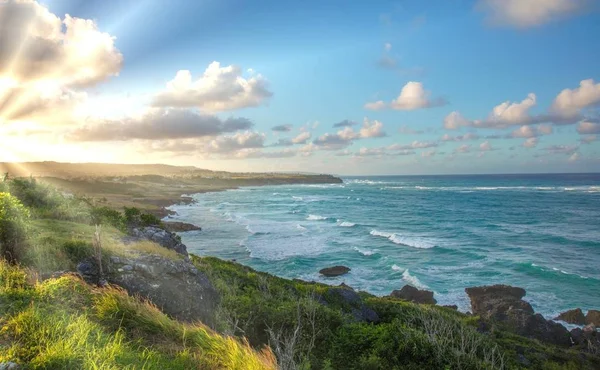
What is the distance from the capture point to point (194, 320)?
991 centimetres

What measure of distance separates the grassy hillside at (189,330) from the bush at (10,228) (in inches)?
1.0

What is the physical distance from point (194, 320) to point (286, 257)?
27927 millimetres

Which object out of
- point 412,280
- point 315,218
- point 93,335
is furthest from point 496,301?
point 315,218

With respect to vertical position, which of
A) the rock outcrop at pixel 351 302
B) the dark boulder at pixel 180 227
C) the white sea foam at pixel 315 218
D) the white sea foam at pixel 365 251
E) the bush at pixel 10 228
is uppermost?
the bush at pixel 10 228

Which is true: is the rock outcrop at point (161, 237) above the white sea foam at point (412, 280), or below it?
above

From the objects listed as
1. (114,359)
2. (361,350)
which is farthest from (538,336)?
(114,359)

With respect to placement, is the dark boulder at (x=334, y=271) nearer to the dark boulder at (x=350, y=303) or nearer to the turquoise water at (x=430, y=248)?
the turquoise water at (x=430, y=248)

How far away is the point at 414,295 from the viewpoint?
2731 cm

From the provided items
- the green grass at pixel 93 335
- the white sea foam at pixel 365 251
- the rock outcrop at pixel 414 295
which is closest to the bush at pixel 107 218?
the green grass at pixel 93 335

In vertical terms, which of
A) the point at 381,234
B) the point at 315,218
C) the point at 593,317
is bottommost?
the point at 593,317

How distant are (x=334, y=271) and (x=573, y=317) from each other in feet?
54.7

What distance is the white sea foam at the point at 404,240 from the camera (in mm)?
43344

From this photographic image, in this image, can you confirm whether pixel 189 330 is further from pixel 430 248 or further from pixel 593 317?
pixel 430 248

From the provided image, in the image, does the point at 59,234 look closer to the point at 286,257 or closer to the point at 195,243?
the point at 286,257
